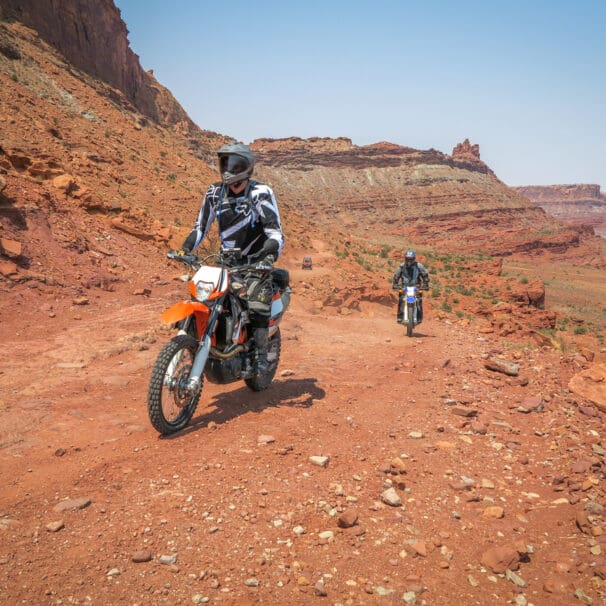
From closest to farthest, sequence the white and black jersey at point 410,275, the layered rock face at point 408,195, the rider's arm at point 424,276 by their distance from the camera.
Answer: the rider's arm at point 424,276
the white and black jersey at point 410,275
the layered rock face at point 408,195

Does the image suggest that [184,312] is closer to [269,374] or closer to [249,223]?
[249,223]

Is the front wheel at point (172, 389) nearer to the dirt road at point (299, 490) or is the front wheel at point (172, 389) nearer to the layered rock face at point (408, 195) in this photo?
the dirt road at point (299, 490)

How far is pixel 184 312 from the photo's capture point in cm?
446

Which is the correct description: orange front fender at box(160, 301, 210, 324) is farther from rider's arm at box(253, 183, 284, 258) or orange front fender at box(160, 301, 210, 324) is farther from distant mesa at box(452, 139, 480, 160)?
distant mesa at box(452, 139, 480, 160)

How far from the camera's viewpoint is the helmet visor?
17.1 ft

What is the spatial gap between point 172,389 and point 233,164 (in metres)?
2.50

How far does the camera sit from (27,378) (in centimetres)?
622

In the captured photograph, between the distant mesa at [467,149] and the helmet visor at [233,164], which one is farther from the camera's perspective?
the distant mesa at [467,149]

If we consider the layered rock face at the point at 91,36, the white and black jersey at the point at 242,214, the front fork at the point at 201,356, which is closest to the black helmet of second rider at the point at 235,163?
the white and black jersey at the point at 242,214

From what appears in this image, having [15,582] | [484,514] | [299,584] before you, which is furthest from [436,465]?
[15,582]

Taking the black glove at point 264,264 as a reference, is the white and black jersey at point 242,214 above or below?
above

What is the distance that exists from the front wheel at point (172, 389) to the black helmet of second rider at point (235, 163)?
1.90m

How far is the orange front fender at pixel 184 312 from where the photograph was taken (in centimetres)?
441

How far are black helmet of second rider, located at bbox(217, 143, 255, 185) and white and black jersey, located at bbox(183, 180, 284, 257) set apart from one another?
177 mm
